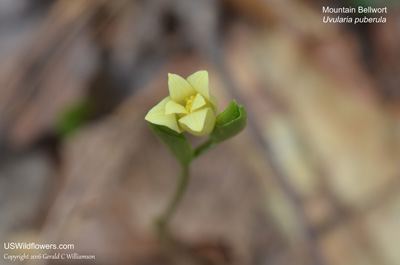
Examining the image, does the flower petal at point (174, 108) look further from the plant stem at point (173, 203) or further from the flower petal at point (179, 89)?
the plant stem at point (173, 203)

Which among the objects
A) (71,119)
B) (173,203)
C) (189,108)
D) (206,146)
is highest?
(189,108)

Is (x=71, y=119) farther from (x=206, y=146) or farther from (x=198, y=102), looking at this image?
(x=198, y=102)

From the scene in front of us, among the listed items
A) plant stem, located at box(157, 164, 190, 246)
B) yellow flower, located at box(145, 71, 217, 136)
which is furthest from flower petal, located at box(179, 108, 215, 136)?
plant stem, located at box(157, 164, 190, 246)

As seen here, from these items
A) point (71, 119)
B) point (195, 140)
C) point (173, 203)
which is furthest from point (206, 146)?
point (71, 119)

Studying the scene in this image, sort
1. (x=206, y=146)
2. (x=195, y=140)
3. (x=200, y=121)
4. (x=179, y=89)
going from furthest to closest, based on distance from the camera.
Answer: (x=195, y=140), (x=206, y=146), (x=179, y=89), (x=200, y=121)

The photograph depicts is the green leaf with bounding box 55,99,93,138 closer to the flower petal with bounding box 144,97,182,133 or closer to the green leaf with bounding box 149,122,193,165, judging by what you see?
the green leaf with bounding box 149,122,193,165

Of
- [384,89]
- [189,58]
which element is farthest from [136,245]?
[384,89]
